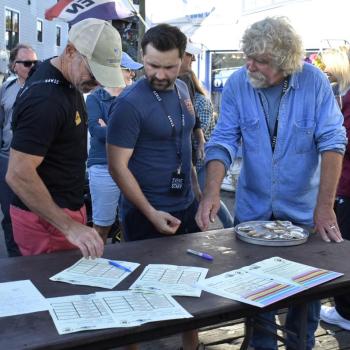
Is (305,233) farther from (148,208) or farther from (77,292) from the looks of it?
(77,292)

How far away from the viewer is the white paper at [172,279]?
1.74m

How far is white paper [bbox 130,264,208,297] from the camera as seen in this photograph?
1.74m

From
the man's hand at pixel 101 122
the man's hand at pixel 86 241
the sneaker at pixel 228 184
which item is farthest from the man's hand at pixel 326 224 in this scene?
the sneaker at pixel 228 184

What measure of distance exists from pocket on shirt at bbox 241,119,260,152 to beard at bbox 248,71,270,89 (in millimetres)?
162

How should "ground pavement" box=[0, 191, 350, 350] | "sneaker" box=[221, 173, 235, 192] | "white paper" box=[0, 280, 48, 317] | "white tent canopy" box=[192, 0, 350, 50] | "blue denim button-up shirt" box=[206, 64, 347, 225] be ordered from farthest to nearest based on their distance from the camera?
"sneaker" box=[221, 173, 235, 192], "white tent canopy" box=[192, 0, 350, 50], "ground pavement" box=[0, 191, 350, 350], "blue denim button-up shirt" box=[206, 64, 347, 225], "white paper" box=[0, 280, 48, 317]

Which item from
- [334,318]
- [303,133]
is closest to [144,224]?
[303,133]

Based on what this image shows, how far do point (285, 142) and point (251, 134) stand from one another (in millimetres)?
166

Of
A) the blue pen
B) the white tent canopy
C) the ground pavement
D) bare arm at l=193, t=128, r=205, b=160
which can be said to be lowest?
the ground pavement

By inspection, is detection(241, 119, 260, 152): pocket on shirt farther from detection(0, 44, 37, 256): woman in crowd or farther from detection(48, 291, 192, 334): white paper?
detection(0, 44, 37, 256): woman in crowd

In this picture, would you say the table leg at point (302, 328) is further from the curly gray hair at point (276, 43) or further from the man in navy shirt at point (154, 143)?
the curly gray hair at point (276, 43)

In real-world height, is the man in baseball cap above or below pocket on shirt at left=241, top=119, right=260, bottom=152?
above

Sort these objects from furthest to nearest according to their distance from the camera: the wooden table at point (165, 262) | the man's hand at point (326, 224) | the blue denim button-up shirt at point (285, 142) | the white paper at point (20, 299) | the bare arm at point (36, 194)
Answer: the blue denim button-up shirt at point (285, 142), the man's hand at point (326, 224), the bare arm at point (36, 194), the white paper at point (20, 299), the wooden table at point (165, 262)

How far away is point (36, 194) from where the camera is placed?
2002 mm

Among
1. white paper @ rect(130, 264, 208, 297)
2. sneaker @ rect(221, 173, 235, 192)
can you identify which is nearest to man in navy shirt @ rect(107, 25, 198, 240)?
white paper @ rect(130, 264, 208, 297)
